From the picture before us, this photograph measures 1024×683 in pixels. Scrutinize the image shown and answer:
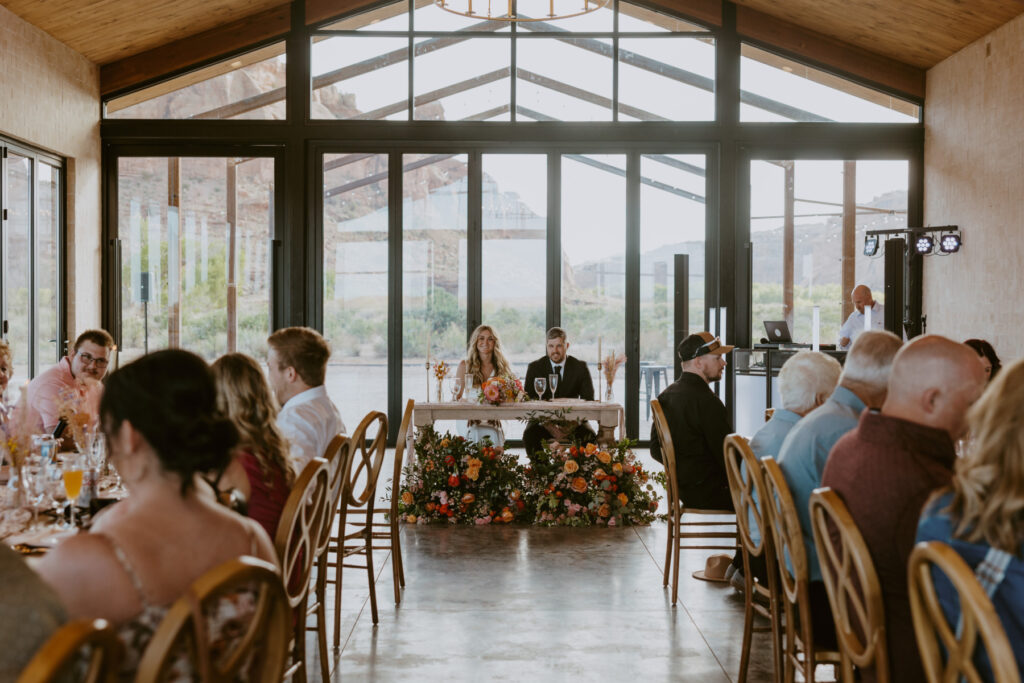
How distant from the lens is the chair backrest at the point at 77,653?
116 centimetres

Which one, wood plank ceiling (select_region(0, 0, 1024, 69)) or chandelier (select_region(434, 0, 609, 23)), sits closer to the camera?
chandelier (select_region(434, 0, 609, 23))

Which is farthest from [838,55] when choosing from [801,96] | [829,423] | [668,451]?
[829,423]

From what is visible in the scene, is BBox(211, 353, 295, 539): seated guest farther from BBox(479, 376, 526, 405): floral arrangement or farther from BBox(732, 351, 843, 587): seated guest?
BBox(479, 376, 526, 405): floral arrangement

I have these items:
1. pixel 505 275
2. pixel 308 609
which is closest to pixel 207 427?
pixel 308 609

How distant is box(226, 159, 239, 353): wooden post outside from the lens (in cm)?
980

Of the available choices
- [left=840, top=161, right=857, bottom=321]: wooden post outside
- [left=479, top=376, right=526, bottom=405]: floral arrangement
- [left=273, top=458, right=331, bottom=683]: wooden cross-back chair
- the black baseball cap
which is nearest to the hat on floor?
the black baseball cap

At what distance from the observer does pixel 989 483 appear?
1702 millimetres

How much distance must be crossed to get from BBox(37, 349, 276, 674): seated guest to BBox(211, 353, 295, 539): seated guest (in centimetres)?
94

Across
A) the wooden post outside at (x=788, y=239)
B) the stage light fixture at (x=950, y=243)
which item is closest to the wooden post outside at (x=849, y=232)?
the wooden post outside at (x=788, y=239)

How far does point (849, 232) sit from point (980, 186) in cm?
149

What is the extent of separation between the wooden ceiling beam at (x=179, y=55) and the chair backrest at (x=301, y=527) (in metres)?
7.74

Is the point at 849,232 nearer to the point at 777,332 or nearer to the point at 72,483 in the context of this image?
the point at 777,332

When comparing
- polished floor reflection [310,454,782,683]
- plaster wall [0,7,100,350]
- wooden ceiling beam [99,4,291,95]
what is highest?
wooden ceiling beam [99,4,291,95]

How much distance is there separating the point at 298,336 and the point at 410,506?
9.52ft
